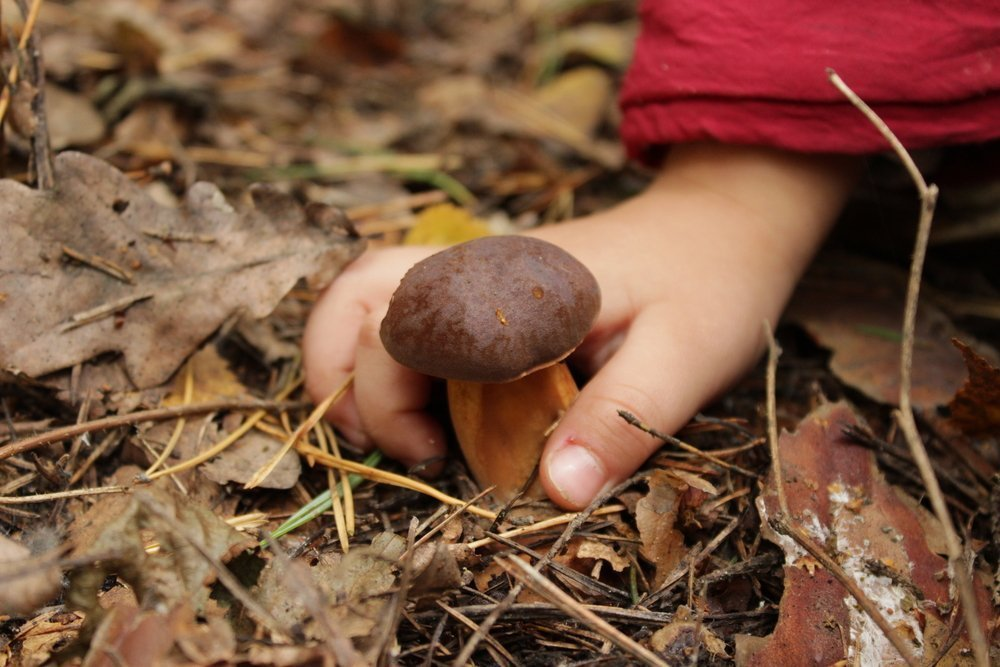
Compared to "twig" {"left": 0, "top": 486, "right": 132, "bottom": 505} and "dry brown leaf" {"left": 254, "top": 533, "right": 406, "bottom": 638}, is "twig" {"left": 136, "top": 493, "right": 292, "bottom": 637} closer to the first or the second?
"dry brown leaf" {"left": 254, "top": 533, "right": 406, "bottom": 638}

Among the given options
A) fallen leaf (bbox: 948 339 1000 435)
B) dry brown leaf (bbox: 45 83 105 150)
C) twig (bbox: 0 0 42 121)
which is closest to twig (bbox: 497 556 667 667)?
fallen leaf (bbox: 948 339 1000 435)

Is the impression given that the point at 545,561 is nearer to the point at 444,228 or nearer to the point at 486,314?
the point at 486,314

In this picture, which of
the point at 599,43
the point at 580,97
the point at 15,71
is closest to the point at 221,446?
the point at 15,71

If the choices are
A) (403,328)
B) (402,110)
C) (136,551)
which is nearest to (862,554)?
(403,328)

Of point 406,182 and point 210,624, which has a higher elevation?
point 210,624

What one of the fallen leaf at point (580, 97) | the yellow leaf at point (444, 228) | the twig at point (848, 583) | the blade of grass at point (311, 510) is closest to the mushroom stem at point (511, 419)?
the blade of grass at point (311, 510)

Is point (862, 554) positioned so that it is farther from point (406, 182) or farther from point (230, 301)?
point (406, 182)
